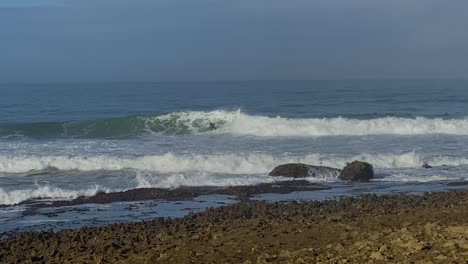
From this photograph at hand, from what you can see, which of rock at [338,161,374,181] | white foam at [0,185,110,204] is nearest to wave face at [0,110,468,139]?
rock at [338,161,374,181]

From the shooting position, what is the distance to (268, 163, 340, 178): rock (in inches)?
791

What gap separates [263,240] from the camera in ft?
29.2

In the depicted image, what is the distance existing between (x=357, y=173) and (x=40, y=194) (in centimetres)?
917

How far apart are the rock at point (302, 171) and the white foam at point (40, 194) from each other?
5.64m

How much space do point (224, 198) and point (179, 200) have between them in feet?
3.80

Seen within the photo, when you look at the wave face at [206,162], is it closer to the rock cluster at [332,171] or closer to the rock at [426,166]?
the rock at [426,166]

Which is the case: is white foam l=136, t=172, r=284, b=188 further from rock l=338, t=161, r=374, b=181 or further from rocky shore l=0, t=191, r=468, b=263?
rocky shore l=0, t=191, r=468, b=263

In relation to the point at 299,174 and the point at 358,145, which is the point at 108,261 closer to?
the point at 299,174

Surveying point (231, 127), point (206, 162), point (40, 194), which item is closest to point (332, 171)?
point (206, 162)

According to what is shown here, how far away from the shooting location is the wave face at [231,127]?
36344 millimetres

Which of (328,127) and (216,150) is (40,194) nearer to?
(216,150)

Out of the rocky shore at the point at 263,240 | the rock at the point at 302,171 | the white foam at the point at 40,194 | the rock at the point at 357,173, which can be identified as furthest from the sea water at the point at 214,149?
the rocky shore at the point at 263,240

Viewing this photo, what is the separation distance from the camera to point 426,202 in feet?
46.5

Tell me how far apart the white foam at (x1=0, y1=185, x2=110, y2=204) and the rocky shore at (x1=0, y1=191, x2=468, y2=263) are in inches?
209
